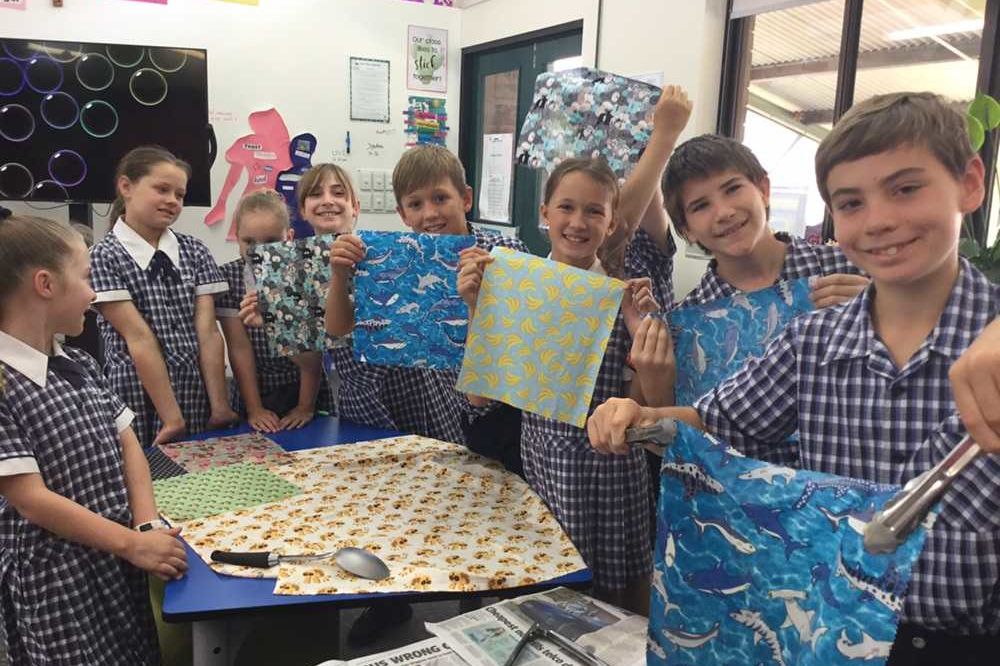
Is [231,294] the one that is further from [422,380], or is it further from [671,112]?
[671,112]

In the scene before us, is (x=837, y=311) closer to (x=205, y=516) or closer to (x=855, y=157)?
(x=855, y=157)

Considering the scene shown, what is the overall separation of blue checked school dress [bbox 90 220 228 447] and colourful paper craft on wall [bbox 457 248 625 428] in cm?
111

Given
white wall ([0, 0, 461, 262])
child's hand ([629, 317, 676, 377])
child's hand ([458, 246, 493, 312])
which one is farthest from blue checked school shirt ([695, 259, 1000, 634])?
white wall ([0, 0, 461, 262])

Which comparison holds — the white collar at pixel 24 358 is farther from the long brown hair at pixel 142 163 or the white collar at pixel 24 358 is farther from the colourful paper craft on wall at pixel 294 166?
the colourful paper craft on wall at pixel 294 166

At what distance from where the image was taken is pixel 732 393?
117cm

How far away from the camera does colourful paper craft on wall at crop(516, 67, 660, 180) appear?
77.2 inches

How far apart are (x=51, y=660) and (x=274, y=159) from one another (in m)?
3.50

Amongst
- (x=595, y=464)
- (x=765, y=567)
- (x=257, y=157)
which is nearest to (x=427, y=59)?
(x=257, y=157)

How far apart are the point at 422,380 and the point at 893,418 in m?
1.54

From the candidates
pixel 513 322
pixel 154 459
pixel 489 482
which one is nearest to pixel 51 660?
pixel 154 459

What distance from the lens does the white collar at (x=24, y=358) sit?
59.4 inches

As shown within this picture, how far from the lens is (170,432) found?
2186 mm

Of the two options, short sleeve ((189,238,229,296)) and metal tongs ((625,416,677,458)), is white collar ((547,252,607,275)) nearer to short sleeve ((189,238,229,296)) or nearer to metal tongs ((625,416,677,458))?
metal tongs ((625,416,677,458))

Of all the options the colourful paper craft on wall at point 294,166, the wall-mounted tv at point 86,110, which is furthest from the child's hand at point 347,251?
the colourful paper craft on wall at point 294,166
